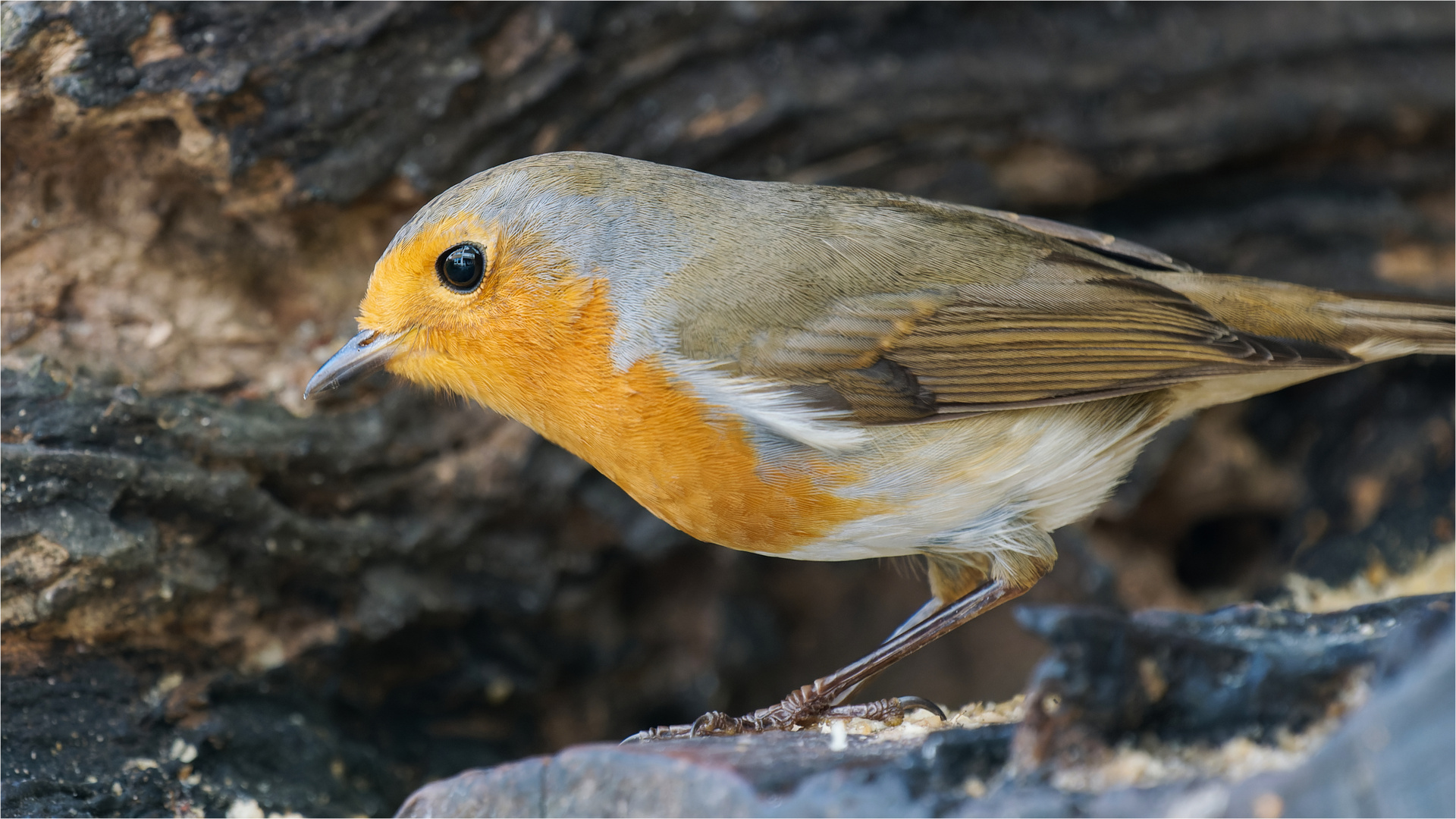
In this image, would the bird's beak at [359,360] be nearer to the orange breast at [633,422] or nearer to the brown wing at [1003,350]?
the orange breast at [633,422]

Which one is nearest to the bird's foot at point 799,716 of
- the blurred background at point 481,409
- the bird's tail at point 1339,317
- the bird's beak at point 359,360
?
the blurred background at point 481,409

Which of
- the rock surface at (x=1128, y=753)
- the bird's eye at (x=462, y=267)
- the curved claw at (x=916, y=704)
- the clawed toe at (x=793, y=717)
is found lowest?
the clawed toe at (x=793, y=717)

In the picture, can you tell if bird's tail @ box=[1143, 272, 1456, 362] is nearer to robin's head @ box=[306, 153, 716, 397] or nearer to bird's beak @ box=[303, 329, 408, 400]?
robin's head @ box=[306, 153, 716, 397]

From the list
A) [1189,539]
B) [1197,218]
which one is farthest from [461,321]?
[1189,539]

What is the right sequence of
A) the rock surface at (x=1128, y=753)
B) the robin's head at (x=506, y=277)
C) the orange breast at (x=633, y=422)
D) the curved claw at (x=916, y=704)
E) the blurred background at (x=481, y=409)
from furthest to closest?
the blurred background at (x=481, y=409)
the curved claw at (x=916, y=704)
the robin's head at (x=506, y=277)
the orange breast at (x=633, y=422)
the rock surface at (x=1128, y=753)

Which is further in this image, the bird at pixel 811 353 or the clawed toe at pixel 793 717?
the clawed toe at pixel 793 717

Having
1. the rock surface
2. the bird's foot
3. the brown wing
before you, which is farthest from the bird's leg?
the rock surface

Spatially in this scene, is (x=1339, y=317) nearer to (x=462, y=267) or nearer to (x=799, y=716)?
(x=799, y=716)
